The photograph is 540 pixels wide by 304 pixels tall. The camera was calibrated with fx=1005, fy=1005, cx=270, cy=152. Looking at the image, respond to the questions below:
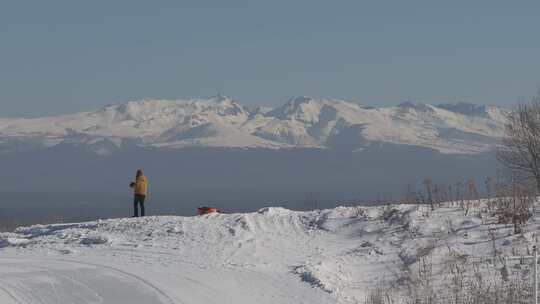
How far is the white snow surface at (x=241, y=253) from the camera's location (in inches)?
718

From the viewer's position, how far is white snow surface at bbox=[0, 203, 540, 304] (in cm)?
1823

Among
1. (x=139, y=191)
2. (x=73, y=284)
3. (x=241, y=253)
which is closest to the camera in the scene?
(x=73, y=284)

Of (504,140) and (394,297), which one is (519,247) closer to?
(394,297)

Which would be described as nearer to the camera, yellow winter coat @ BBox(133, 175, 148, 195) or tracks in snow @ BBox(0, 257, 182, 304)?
tracks in snow @ BBox(0, 257, 182, 304)

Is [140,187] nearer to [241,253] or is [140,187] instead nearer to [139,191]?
[139,191]

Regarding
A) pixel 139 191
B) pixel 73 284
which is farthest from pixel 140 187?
pixel 73 284

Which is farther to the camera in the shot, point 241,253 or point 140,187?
point 140,187

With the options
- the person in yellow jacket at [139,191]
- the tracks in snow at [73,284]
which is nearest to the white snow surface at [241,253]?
the tracks in snow at [73,284]

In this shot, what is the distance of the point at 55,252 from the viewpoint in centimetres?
2289

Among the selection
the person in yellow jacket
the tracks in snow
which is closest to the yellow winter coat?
the person in yellow jacket

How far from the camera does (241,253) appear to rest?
2216 centimetres

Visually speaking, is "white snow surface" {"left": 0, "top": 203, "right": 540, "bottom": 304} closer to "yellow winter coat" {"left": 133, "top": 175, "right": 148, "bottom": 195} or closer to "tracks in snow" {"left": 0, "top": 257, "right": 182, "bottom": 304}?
"tracks in snow" {"left": 0, "top": 257, "right": 182, "bottom": 304}

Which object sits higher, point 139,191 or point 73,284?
point 139,191

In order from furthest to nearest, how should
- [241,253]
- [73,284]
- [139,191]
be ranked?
[139,191] → [241,253] → [73,284]
